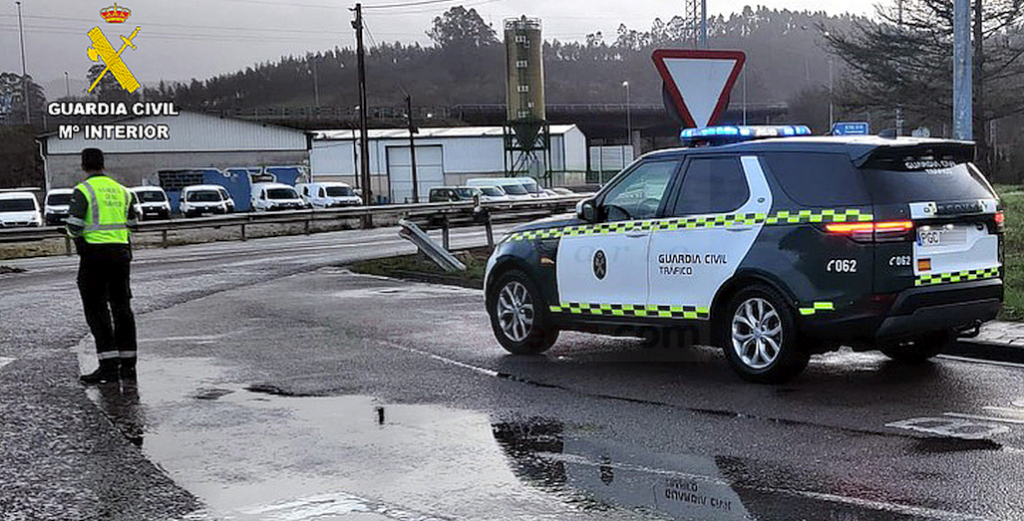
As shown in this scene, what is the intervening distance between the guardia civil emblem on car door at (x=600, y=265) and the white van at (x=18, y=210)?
32.7 metres

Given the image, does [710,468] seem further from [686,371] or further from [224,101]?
[224,101]

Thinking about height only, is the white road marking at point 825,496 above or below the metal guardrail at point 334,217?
below

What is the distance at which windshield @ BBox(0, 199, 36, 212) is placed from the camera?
38.2 metres

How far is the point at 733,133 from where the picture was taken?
28.9 ft

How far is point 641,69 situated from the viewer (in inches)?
6772

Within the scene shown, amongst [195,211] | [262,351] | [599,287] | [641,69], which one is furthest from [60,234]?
[641,69]

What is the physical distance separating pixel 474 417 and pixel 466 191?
143 feet

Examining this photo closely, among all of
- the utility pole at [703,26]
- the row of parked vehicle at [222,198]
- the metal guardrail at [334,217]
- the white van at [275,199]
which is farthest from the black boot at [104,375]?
the white van at [275,199]

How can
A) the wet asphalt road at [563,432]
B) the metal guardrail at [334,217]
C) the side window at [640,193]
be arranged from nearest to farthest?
the wet asphalt road at [563,432] < the side window at [640,193] < the metal guardrail at [334,217]

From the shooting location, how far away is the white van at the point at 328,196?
52.8 m

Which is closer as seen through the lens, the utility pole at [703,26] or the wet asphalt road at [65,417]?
the wet asphalt road at [65,417]

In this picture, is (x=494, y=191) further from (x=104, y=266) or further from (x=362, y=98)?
(x=104, y=266)

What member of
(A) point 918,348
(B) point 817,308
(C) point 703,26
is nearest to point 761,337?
(B) point 817,308

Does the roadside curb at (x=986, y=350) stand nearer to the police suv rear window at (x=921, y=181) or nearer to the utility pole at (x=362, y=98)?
the police suv rear window at (x=921, y=181)
